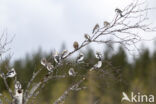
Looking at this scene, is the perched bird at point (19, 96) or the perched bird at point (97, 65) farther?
the perched bird at point (97, 65)

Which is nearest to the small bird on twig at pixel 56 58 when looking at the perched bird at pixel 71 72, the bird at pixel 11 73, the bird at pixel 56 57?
the bird at pixel 56 57

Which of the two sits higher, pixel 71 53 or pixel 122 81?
pixel 71 53

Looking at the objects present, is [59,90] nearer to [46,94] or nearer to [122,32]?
[46,94]

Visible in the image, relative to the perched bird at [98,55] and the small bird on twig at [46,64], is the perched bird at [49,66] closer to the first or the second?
the small bird on twig at [46,64]

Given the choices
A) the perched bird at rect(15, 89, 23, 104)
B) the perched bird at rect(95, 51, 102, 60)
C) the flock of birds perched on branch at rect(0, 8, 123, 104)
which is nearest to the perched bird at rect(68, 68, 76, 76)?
the flock of birds perched on branch at rect(0, 8, 123, 104)

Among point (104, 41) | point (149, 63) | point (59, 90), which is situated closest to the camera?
point (104, 41)

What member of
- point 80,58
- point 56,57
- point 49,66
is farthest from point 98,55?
point 49,66

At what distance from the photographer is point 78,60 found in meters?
5.37

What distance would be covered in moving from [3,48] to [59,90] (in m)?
37.6

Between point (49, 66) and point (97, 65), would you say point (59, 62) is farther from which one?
point (97, 65)

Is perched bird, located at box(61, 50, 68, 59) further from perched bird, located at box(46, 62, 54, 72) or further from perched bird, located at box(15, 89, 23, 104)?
perched bird, located at box(15, 89, 23, 104)

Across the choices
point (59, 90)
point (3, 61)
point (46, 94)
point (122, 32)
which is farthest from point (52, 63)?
point (46, 94)

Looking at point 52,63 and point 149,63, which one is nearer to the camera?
point 52,63

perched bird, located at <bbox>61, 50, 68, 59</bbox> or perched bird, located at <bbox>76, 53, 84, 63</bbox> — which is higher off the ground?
perched bird, located at <bbox>61, 50, 68, 59</bbox>
